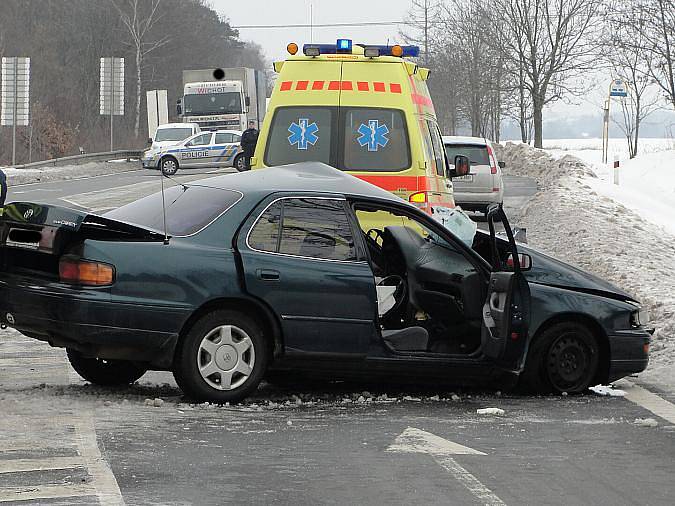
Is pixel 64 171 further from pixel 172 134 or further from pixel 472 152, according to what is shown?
pixel 472 152

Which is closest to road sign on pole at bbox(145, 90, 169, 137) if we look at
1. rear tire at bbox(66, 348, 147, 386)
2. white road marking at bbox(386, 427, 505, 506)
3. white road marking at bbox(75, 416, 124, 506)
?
rear tire at bbox(66, 348, 147, 386)

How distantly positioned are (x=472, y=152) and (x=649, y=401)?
54.6 feet

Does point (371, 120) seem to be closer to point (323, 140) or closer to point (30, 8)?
point (323, 140)

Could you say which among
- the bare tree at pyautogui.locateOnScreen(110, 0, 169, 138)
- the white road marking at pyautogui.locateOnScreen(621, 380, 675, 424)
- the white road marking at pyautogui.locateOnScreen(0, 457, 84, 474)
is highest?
the bare tree at pyautogui.locateOnScreen(110, 0, 169, 138)

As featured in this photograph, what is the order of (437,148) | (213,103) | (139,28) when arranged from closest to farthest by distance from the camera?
(437,148) < (213,103) < (139,28)

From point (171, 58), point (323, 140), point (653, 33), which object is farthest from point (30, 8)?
point (323, 140)

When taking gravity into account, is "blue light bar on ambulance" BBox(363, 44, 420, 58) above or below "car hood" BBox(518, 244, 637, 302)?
above

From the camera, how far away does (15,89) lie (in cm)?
4431

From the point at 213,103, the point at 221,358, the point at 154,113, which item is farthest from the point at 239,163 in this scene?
the point at 221,358

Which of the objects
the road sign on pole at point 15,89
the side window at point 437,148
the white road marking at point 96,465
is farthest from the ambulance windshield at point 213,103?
the white road marking at point 96,465

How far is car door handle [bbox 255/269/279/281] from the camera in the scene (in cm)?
775

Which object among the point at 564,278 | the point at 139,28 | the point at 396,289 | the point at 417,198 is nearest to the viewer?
the point at 564,278

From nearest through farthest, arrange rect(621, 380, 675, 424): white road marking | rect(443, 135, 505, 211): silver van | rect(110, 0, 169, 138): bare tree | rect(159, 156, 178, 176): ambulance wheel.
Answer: rect(621, 380, 675, 424): white road marking < rect(443, 135, 505, 211): silver van < rect(159, 156, 178, 176): ambulance wheel < rect(110, 0, 169, 138): bare tree

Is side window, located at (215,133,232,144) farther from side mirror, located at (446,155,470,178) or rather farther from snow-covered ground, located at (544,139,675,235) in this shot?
side mirror, located at (446,155,470,178)
